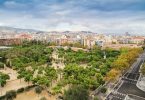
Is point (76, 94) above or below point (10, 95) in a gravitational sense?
above

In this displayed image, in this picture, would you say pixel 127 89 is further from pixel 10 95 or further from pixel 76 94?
pixel 10 95

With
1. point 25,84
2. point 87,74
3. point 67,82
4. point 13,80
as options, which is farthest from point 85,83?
point 13,80

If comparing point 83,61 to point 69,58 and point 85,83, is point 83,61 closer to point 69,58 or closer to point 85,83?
point 69,58

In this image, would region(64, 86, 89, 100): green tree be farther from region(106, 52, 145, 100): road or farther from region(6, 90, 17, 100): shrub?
region(6, 90, 17, 100): shrub

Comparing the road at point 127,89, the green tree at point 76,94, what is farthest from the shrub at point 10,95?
the road at point 127,89

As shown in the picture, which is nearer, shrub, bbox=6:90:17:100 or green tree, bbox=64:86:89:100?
green tree, bbox=64:86:89:100

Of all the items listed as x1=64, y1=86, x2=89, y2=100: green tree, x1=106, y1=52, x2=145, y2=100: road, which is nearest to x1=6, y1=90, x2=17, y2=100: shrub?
x1=64, y1=86, x2=89, y2=100: green tree

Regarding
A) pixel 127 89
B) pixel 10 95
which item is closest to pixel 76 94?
pixel 10 95

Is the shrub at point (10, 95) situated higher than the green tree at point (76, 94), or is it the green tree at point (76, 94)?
the green tree at point (76, 94)

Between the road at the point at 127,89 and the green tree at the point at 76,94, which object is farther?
the road at the point at 127,89

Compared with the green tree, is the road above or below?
below

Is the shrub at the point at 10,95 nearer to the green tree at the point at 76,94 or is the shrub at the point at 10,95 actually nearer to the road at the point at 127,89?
the green tree at the point at 76,94
